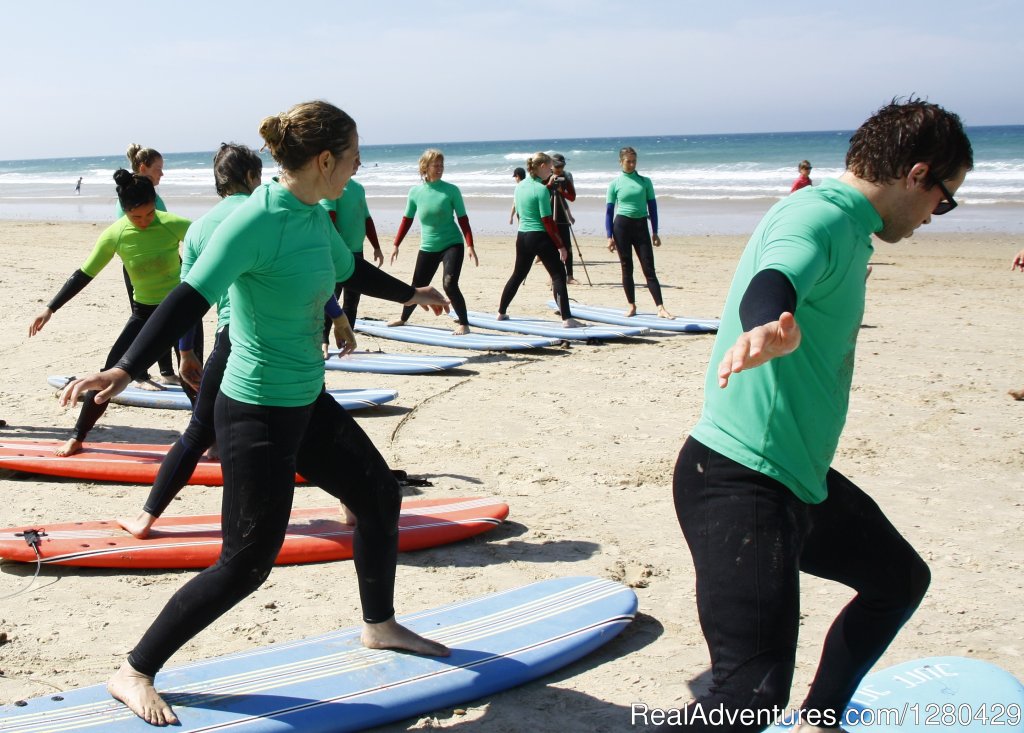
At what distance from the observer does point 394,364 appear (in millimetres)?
8789

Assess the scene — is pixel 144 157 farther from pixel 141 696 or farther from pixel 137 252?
pixel 141 696

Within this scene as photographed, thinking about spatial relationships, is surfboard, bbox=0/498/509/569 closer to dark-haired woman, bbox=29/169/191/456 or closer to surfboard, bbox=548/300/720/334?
dark-haired woman, bbox=29/169/191/456

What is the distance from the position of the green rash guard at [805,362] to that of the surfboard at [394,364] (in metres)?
6.41

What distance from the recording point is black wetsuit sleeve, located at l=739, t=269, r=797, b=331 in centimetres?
204

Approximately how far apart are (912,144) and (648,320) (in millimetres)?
8594

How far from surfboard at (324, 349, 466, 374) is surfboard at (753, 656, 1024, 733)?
5922 mm

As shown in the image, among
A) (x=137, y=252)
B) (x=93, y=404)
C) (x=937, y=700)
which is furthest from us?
(x=137, y=252)

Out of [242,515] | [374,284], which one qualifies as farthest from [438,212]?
[242,515]

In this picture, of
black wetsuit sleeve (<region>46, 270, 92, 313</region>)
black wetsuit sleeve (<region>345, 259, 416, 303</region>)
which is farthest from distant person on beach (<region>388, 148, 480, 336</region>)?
black wetsuit sleeve (<region>345, 259, 416, 303</region>)

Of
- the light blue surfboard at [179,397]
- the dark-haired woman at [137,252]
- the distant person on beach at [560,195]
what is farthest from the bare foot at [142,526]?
the distant person on beach at [560,195]

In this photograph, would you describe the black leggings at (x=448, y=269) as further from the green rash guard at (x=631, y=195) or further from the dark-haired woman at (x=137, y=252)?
the dark-haired woman at (x=137, y=252)

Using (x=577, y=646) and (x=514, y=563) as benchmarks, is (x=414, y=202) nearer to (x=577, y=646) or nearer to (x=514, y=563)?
(x=514, y=563)

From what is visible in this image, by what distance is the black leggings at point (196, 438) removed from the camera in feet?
14.1

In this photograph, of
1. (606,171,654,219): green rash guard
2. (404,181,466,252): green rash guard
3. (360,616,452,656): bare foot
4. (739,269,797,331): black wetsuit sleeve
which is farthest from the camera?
(606,171,654,219): green rash guard
